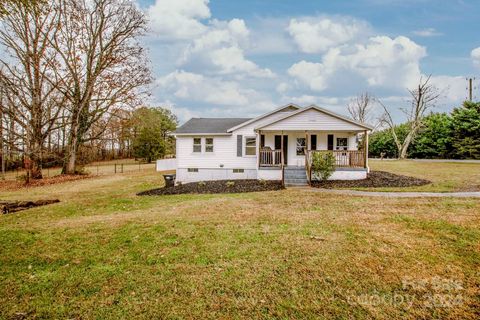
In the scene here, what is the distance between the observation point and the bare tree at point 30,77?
20.4 m

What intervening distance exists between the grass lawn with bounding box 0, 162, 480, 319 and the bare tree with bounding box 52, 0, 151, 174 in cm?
1740

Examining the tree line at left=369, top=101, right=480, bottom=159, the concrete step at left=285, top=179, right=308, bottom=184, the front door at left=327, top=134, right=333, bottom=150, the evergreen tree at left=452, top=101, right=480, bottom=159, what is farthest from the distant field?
the evergreen tree at left=452, top=101, right=480, bottom=159

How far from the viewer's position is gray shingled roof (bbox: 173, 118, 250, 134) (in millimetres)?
19094

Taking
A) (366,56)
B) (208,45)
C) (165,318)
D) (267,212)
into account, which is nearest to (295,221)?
(267,212)

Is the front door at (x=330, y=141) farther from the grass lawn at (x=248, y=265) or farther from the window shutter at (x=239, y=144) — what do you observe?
the grass lawn at (x=248, y=265)

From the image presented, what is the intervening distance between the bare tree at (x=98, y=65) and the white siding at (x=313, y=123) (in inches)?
588

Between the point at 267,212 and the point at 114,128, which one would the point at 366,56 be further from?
the point at 114,128

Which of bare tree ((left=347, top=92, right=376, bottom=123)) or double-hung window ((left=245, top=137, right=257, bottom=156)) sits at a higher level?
bare tree ((left=347, top=92, right=376, bottom=123))

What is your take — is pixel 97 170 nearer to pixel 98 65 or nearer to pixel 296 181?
pixel 98 65

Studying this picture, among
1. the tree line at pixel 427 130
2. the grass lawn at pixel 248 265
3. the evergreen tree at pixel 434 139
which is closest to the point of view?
the grass lawn at pixel 248 265

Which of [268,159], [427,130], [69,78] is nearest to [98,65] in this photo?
[69,78]

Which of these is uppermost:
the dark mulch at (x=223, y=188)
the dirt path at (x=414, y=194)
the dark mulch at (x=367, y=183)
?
the dark mulch at (x=367, y=183)

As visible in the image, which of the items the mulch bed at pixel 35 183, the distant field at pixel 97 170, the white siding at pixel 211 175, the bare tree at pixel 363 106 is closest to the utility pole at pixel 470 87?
the bare tree at pixel 363 106

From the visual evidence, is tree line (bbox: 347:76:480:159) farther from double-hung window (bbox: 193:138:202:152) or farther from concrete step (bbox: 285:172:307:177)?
double-hung window (bbox: 193:138:202:152)
